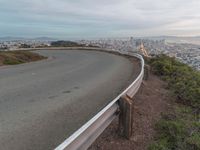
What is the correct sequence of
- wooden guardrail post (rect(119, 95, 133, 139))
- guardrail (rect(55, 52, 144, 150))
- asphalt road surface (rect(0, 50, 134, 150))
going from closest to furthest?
guardrail (rect(55, 52, 144, 150)), asphalt road surface (rect(0, 50, 134, 150)), wooden guardrail post (rect(119, 95, 133, 139))

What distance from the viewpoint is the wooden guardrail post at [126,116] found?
17.3 feet

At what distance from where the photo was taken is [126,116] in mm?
5293

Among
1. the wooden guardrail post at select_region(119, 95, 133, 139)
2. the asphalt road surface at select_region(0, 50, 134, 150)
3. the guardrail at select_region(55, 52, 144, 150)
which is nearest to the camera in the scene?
the guardrail at select_region(55, 52, 144, 150)

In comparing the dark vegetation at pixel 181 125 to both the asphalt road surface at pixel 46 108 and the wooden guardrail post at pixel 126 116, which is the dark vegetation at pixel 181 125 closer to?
the wooden guardrail post at pixel 126 116

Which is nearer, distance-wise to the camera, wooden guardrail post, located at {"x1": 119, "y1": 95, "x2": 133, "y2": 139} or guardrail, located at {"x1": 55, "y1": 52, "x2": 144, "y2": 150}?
guardrail, located at {"x1": 55, "y1": 52, "x2": 144, "y2": 150}

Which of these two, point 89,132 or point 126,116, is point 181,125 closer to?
point 126,116

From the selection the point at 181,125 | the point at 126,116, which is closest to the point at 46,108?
the point at 126,116

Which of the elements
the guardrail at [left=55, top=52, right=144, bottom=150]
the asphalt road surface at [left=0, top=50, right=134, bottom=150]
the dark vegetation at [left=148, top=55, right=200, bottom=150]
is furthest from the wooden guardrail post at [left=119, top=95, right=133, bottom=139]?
the asphalt road surface at [left=0, top=50, right=134, bottom=150]

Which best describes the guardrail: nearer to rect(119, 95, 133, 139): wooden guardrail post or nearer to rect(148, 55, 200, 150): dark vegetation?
rect(119, 95, 133, 139): wooden guardrail post

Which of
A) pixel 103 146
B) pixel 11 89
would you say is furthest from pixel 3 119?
pixel 11 89

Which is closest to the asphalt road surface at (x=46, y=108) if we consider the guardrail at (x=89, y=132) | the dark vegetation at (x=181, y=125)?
the guardrail at (x=89, y=132)

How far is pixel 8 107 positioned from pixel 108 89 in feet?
12.8

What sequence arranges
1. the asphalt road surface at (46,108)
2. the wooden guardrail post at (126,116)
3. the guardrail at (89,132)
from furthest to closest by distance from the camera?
the wooden guardrail post at (126,116), the asphalt road surface at (46,108), the guardrail at (89,132)

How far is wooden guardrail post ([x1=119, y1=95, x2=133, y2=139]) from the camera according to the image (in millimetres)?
5266
